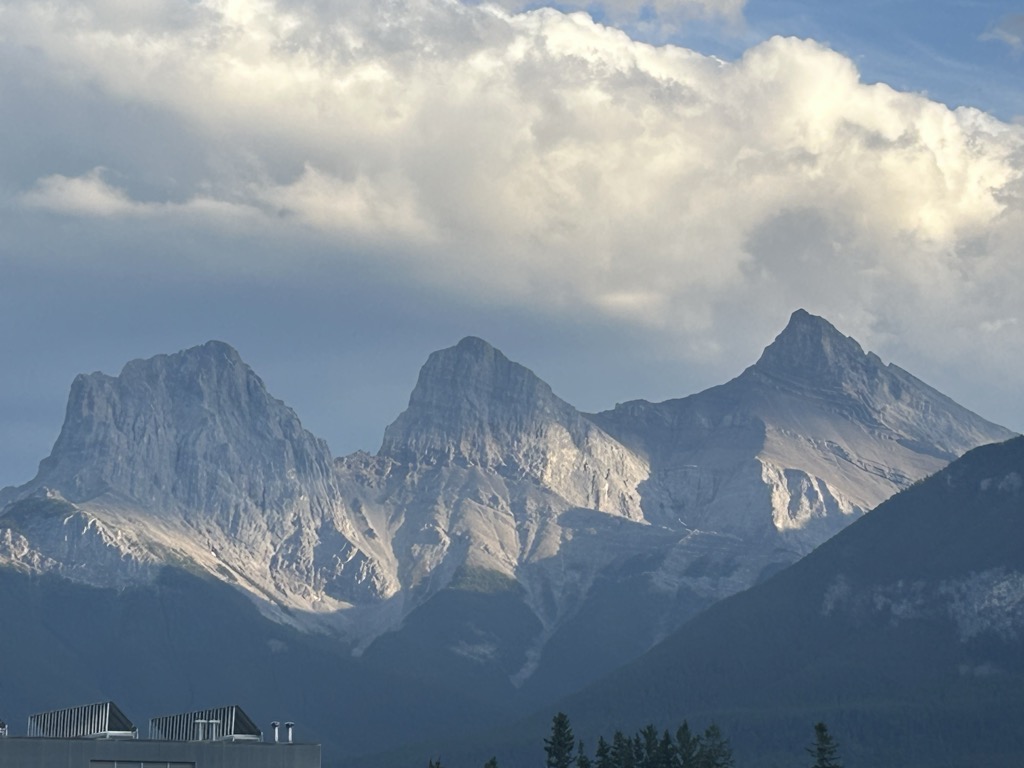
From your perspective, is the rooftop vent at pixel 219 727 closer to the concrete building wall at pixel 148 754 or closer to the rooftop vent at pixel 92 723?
the rooftop vent at pixel 92 723

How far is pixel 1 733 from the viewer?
173 meters

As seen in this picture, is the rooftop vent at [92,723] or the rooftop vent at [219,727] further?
the rooftop vent at [92,723]

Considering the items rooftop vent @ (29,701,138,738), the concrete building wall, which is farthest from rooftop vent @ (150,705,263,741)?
the concrete building wall

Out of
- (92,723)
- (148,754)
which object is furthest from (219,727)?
(92,723)

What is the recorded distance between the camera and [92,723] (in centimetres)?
17600

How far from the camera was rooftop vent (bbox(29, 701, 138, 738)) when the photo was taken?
570ft

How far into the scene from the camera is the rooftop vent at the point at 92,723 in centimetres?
17388

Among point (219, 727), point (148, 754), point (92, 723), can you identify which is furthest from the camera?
point (92, 723)

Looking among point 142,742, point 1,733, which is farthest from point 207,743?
point 1,733

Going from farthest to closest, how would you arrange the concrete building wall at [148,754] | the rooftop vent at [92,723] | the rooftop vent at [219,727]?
the rooftop vent at [92,723]
the rooftop vent at [219,727]
the concrete building wall at [148,754]

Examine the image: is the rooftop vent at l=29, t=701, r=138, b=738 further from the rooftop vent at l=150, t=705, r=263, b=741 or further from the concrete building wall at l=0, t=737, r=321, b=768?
the concrete building wall at l=0, t=737, r=321, b=768

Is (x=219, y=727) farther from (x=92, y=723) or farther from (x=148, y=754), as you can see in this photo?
(x=92, y=723)

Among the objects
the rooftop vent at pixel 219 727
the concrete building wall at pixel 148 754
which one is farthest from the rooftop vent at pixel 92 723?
the concrete building wall at pixel 148 754

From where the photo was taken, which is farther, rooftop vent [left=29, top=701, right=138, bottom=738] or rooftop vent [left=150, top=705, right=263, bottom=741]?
rooftop vent [left=29, top=701, right=138, bottom=738]
